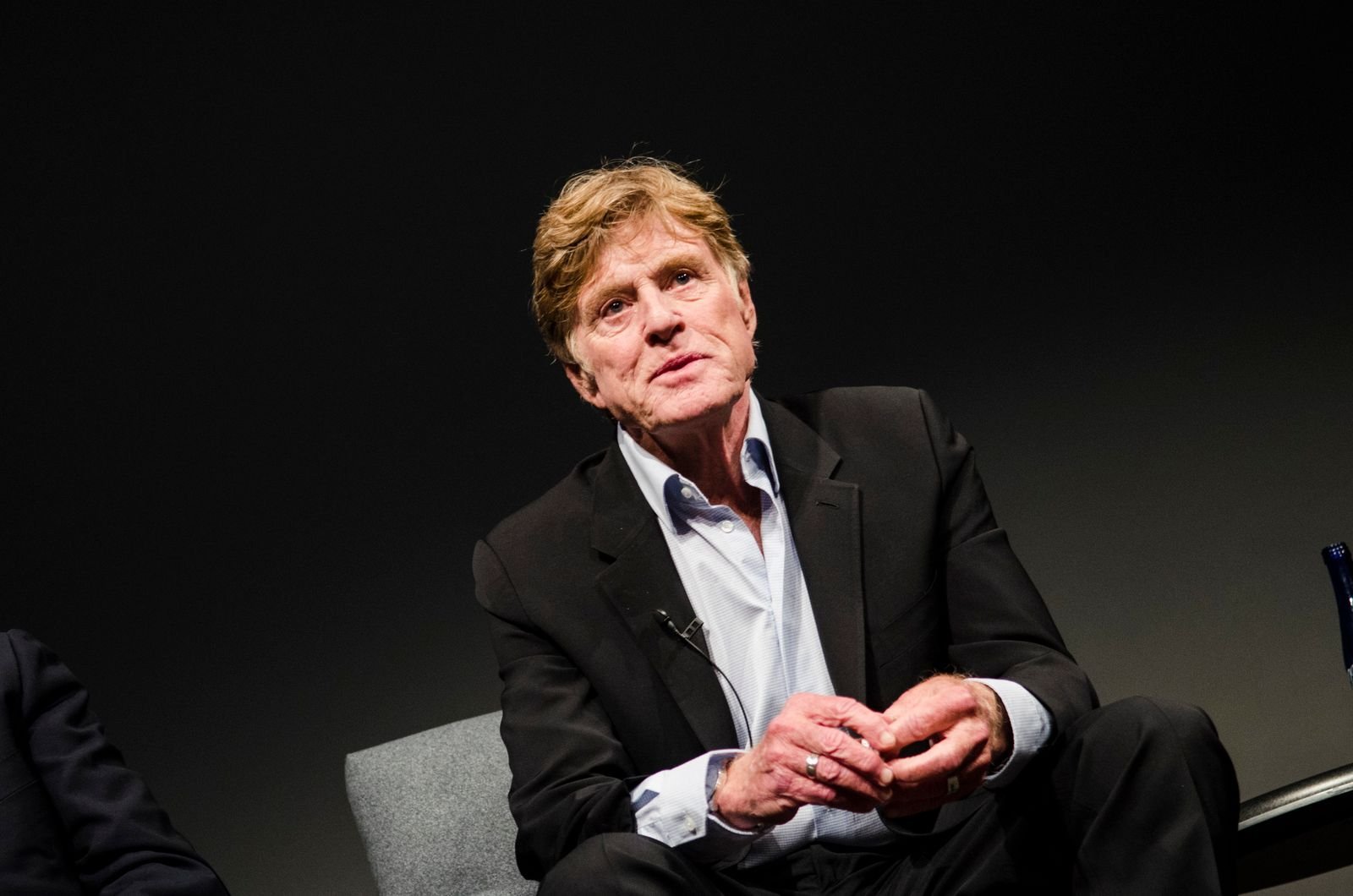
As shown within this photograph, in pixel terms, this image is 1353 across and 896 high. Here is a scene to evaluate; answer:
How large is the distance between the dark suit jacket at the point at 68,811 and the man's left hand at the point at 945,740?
907mm

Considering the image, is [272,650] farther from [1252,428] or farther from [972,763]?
[1252,428]

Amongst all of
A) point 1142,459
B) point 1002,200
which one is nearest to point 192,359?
point 1002,200

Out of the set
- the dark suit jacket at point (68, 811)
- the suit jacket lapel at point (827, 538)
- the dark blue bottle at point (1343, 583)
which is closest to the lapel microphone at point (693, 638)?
the suit jacket lapel at point (827, 538)

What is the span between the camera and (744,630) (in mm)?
1997

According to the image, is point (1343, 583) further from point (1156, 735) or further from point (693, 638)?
point (693, 638)

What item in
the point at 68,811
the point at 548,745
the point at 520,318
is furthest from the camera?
the point at 520,318

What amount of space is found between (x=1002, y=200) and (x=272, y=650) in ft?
6.17

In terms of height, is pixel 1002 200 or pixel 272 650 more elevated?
pixel 1002 200

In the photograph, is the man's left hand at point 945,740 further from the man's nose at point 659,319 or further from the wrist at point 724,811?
the man's nose at point 659,319

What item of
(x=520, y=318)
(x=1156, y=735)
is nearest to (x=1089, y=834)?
(x=1156, y=735)

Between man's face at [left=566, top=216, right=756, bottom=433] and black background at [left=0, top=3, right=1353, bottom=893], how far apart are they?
91 cm

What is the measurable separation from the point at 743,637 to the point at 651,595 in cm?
15

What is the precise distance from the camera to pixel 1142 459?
3037 mm

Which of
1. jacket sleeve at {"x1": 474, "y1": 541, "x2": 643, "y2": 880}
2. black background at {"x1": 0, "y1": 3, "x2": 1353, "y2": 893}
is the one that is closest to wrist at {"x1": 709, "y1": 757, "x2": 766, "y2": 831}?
jacket sleeve at {"x1": 474, "y1": 541, "x2": 643, "y2": 880}
